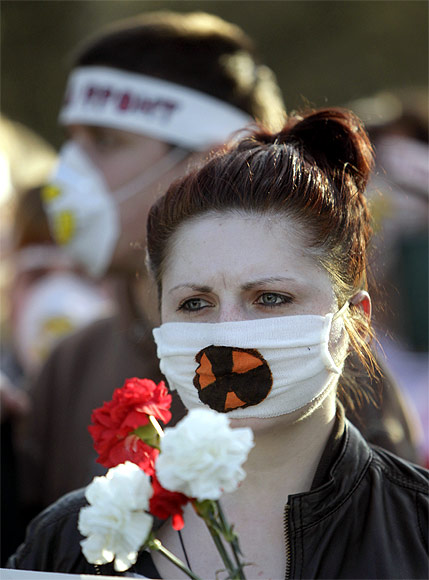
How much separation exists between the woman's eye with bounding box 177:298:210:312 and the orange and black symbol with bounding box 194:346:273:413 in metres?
0.16

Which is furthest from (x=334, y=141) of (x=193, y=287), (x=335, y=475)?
(x=335, y=475)

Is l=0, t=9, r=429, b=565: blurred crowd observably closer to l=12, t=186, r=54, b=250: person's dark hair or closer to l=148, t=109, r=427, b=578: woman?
l=12, t=186, r=54, b=250: person's dark hair

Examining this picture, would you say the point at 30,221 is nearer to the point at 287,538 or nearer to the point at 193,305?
the point at 193,305

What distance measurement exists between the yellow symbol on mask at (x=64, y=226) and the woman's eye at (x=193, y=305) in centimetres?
196

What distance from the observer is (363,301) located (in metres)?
2.10

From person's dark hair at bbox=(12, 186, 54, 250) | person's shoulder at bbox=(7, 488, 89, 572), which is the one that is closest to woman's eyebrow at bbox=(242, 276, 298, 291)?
person's shoulder at bbox=(7, 488, 89, 572)

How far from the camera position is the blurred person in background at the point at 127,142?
12.2 ft

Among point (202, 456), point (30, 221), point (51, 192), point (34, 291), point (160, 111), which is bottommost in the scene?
point (202, 456)

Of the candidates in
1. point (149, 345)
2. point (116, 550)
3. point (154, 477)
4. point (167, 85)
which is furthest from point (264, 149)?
point (167, 85)

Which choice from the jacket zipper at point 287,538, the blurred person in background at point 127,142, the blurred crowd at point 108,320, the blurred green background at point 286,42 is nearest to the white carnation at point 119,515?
the jacket zipper at point 287,538

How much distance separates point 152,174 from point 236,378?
6.61ft

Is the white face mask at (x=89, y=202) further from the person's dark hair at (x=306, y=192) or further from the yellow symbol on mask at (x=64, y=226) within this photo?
the person's dark hair at (x=306, y=192)

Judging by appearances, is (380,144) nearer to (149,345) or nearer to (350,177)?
(149,345)

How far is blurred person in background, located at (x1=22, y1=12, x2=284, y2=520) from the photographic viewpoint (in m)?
3.72
